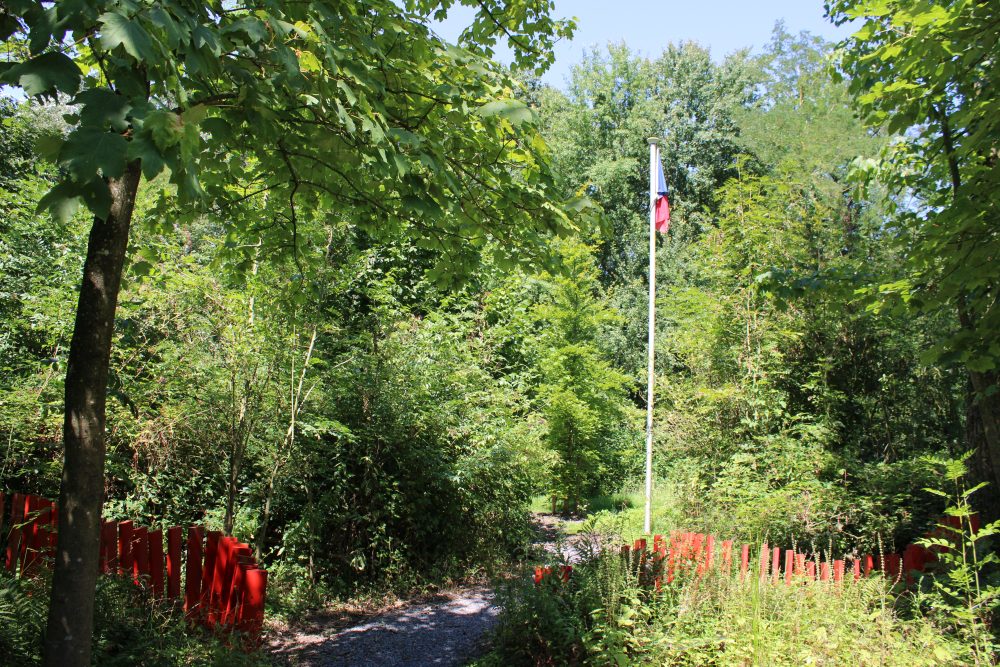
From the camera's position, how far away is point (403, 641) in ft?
17.6

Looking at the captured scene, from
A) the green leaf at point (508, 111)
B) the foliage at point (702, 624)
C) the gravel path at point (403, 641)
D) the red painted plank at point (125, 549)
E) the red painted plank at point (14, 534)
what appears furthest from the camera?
the gravel path at point (403, 641)

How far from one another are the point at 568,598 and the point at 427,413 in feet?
9.65

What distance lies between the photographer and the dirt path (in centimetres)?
497

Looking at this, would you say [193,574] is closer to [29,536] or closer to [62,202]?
[29,536]

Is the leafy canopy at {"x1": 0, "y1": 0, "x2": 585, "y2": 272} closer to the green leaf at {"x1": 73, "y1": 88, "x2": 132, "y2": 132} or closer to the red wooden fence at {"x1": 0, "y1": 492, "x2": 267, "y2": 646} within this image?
the green leaf at {"x1": 73, "y1": 88, "x2": 132, "y2": 132}

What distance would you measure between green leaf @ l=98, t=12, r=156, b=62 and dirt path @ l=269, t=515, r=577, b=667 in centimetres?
456

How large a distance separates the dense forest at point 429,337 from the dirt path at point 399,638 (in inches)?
16.2

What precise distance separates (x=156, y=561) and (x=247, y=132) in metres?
3.21

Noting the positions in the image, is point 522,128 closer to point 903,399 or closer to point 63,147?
point 63,147

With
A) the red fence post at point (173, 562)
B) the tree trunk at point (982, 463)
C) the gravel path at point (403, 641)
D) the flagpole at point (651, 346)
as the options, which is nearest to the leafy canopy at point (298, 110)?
the red fence post at point (173, 562)

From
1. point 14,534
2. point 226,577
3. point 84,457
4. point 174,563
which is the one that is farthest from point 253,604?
point 84,457

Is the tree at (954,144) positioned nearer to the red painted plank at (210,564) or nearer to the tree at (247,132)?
the tree at (247,132)

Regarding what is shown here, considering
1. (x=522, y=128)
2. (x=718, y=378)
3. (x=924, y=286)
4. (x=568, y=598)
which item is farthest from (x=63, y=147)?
(x=718, y=378)

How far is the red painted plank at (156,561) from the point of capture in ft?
14.9
